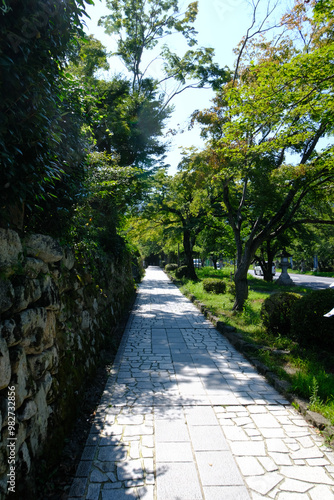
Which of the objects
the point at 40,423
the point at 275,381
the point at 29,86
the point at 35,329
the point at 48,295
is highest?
the point at 29,86

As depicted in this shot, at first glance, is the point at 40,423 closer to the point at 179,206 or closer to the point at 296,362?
the point at 296,362

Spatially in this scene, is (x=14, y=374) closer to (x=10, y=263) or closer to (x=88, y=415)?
(x=10, y=263)

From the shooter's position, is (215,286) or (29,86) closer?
(29,86)

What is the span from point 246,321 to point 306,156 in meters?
4.58

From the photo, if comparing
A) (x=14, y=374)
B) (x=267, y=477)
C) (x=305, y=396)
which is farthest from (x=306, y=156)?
(x=14, y=374)

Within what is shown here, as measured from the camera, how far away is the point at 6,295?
2.15 meters

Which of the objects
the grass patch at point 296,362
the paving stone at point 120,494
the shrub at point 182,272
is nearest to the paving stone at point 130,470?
the paving stone at point 120,494

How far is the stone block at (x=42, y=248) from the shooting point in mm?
2730

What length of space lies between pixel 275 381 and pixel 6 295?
4031mm

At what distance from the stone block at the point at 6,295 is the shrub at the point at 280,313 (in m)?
5.88

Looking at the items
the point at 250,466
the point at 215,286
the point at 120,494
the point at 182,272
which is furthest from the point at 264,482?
the point at 182,272

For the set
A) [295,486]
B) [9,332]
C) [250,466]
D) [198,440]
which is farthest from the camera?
[198,440]

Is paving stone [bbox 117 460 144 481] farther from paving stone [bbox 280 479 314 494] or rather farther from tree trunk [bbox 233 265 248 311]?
tree trunk [bbox 233 265 248 311]

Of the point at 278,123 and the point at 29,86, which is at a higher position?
the point at 278,123
